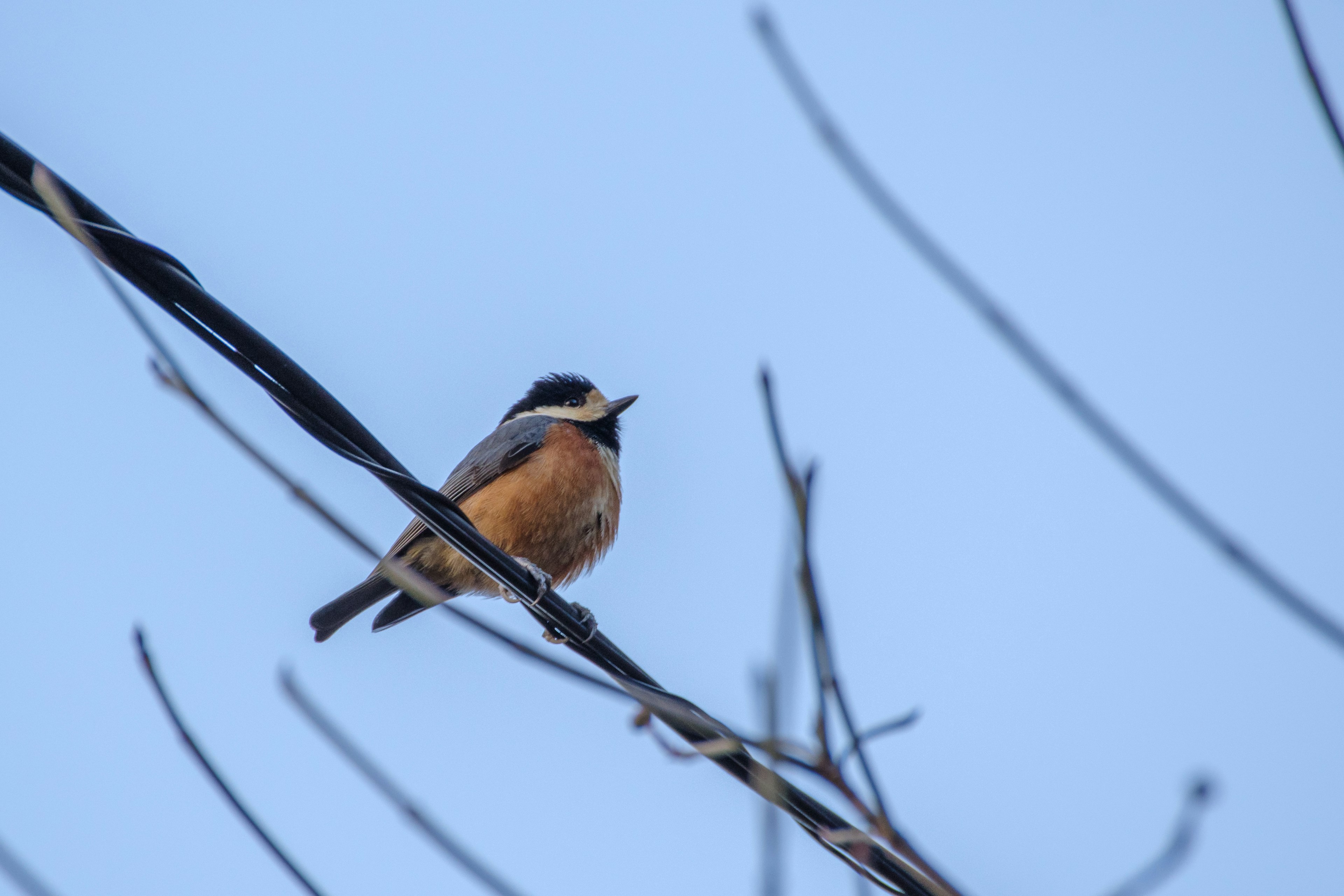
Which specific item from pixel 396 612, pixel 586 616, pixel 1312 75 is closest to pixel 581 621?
pixel 586 616

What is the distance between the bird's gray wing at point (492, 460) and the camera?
238 inches

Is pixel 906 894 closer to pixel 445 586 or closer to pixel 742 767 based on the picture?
pixel 742 767

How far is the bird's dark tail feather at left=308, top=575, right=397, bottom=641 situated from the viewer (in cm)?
590

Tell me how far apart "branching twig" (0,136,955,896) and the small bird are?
2604 mm

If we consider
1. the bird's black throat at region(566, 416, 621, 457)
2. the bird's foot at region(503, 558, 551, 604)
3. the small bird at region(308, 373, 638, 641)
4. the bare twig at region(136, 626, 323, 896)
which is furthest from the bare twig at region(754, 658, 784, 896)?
the bird's black throat at region(566, 416, 621, 457)

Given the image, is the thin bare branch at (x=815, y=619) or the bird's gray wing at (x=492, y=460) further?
the bird's gray wing at (x=492, y=460)

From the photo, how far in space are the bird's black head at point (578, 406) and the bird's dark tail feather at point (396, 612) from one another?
4.44 feet

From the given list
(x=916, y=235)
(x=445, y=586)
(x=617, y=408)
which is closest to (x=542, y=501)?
(x=445, y=586)

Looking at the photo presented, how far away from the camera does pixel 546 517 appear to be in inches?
228

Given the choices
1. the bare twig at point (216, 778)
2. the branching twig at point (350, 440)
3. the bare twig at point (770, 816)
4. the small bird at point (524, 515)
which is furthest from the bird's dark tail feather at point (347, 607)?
the bare twig at point (770, 816)

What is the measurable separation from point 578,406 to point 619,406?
0.36 metres

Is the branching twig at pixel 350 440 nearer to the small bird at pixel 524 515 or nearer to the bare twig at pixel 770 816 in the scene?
the bare twig at pixel 770 816

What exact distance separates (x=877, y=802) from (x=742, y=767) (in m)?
0.99

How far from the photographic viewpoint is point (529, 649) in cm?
204
